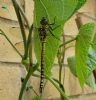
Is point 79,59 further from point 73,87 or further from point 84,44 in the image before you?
point 73,87

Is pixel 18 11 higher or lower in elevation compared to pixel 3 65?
higher

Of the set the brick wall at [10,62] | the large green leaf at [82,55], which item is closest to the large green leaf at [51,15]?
the large green leaf at [82,55]

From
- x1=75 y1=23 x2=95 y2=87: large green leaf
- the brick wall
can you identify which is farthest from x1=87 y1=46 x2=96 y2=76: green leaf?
the brick wall

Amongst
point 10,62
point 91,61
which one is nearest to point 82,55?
point 91,61

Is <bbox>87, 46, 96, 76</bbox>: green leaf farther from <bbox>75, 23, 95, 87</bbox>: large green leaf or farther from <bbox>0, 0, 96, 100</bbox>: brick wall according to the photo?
<bbox>0, 0, 96, 100</bbox>: brick wall

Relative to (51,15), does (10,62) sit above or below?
below

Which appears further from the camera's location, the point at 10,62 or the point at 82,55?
the point at 10,62

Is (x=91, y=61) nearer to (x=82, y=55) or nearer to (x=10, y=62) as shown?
(x=82, y=55)

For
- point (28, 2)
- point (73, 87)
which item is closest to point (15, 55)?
point (28, 2)
